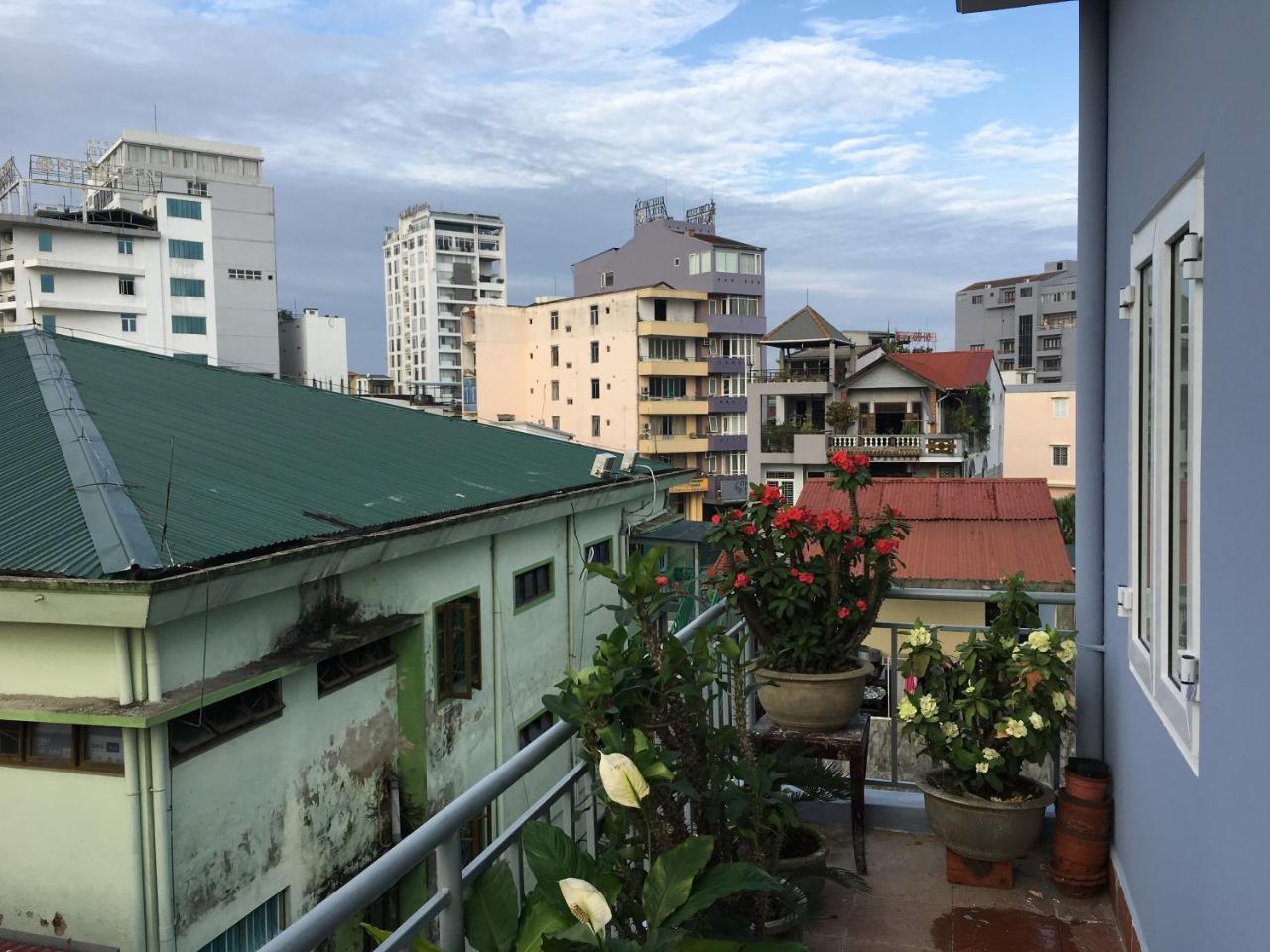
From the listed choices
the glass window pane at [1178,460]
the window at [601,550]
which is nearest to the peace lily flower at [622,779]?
the glass window pane at [1178,460]

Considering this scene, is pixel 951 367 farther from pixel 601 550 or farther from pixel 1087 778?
pixel 1087 778

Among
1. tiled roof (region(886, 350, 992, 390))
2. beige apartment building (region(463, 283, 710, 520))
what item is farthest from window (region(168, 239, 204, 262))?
tiled roof (region(886, 350, 992, 390))

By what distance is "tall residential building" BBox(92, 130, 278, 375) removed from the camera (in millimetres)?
48875

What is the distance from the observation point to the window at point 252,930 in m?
6.85

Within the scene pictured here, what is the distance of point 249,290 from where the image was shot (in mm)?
50531

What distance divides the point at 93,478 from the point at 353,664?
8.49 feet

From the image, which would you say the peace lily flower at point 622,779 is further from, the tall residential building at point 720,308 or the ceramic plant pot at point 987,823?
the tall residential building at point 720,308

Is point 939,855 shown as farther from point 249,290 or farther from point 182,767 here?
point 249,290

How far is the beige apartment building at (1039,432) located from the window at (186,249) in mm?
37413

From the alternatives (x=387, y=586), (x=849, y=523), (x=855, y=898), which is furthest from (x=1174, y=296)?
(x=387, y=586)

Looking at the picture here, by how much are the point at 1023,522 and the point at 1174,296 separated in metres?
13.7

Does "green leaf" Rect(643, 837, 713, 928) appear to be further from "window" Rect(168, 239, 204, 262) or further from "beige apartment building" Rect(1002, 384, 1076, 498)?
"window" Rect(168, 239, 204, 262)

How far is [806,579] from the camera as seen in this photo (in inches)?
148

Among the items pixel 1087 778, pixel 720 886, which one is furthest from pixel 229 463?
pixel 720 886
